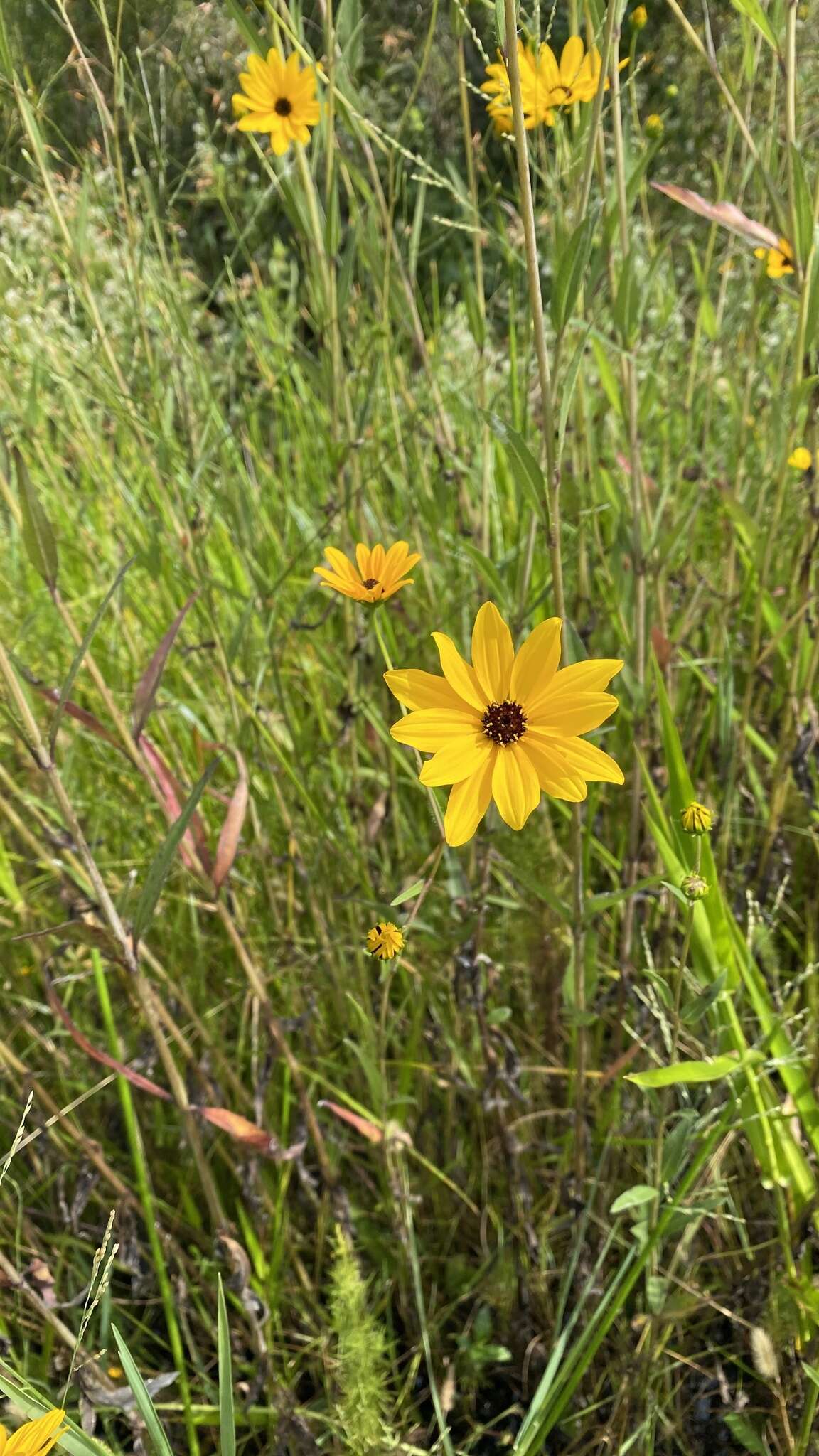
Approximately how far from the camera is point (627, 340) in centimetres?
76

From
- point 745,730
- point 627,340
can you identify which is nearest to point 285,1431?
point 745,730

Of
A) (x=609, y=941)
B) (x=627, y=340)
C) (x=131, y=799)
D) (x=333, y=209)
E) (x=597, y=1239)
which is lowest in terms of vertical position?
(x=597, y=1239)

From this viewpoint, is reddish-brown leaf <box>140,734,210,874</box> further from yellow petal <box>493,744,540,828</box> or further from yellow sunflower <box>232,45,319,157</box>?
yellow sunflower <box>232,45,319,157</box>

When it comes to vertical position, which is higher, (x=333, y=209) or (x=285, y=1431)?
(x=333, y=209)

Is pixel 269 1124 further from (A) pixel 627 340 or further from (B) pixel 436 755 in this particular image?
(A) pixel 627 340

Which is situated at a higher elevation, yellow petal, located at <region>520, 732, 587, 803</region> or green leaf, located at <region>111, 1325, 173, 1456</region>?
yellow petal, located at <region>520, 732, 587, 803</region>

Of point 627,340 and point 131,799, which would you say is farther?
point 131,799

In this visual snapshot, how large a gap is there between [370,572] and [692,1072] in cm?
39

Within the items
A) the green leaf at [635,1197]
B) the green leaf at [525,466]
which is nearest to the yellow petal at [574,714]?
the green leaf at [525,466]

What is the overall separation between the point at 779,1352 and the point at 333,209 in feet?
3.31

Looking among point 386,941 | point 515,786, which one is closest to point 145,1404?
point 386,941

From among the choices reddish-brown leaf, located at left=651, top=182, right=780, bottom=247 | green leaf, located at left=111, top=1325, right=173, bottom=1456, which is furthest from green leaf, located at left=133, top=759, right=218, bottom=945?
reddish-brown leaf, located at left=651, top=182, right=780, bottom=247

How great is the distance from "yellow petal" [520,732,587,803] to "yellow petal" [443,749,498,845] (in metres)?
0.02

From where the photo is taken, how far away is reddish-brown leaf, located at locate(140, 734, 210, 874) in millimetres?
778
